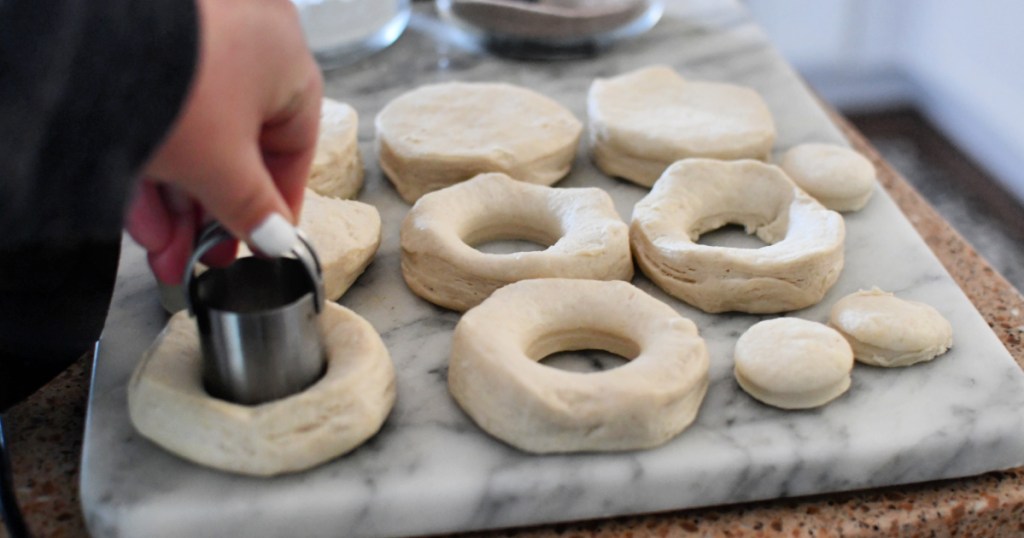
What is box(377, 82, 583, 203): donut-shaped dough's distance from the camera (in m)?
1.67

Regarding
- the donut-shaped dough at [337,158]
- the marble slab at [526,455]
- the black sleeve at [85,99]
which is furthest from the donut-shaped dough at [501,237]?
the black sleeve at [85,99]

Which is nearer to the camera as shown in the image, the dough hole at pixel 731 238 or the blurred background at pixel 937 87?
the dough hole at pixel 731 238

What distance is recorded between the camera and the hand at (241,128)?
3.03 ft

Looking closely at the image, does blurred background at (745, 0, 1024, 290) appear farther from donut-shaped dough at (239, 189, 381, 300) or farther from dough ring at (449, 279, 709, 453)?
donut-shaped dough at (239, 189, 381, 300)

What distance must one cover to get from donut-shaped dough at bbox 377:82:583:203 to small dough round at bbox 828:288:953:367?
58 cm

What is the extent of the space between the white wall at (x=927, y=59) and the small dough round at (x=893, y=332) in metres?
1.94

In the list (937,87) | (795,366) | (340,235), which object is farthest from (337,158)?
(937,87)

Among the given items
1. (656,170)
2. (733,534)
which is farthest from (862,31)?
(733,534)

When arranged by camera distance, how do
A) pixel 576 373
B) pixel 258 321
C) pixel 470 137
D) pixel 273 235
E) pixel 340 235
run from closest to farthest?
pixel 273 235 < pixel 258 321 < pixel 576 373 < pixel 340 235 < pixel 470 137

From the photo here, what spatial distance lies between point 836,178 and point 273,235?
101 cm

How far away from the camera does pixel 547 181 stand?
174 centimetres

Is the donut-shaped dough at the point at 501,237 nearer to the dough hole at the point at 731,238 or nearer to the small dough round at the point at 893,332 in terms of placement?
the dough hole at the point at 731,238

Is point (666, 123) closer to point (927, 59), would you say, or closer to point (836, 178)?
point (836, 178)

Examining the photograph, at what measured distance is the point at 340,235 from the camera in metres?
1.47
